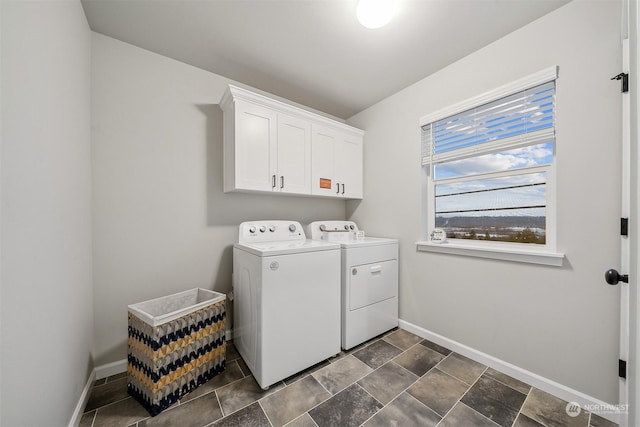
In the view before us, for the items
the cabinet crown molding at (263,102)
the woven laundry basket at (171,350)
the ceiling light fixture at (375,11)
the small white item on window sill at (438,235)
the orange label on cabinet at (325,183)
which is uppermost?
the ceiling light fixture at (375,11)

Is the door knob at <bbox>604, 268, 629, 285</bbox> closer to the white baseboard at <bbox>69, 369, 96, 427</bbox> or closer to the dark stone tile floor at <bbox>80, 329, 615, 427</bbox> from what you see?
the dark stone tile floor at <bbox>80, 329, 615, 427</bbox>

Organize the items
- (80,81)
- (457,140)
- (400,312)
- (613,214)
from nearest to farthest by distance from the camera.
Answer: (613,214), (80,81), (457,140), (400,312)

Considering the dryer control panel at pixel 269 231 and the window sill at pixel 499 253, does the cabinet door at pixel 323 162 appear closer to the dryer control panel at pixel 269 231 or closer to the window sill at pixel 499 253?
the dryer control panel at pixel 269 231

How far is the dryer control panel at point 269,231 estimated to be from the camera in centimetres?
207

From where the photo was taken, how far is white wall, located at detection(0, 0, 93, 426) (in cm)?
75

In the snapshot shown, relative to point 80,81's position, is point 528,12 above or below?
above

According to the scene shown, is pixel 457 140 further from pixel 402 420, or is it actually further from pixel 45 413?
pixel 45 413

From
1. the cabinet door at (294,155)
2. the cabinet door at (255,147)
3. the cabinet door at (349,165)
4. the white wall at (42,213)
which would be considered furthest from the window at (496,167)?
the white wall at (42,213)

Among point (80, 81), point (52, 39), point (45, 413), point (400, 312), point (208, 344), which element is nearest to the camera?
point (45, 413)

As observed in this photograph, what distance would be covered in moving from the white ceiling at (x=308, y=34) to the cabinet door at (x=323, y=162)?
1.65ft

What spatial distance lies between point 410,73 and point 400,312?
2.33 m

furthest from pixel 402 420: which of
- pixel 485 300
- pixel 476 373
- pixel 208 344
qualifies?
pixel 208 344

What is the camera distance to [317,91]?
8.07 ft

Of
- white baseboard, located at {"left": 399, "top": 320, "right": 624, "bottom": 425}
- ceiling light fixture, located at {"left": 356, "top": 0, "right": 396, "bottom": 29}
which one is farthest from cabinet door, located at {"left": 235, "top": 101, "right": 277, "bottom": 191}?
white baseboard, located at {"left": 399, "top": 320, "right": 624, "bottom": 425}
